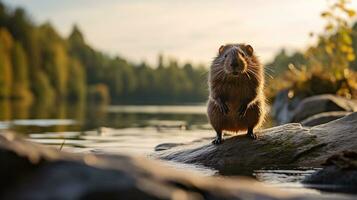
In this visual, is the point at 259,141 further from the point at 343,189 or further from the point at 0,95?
the point at 0,95

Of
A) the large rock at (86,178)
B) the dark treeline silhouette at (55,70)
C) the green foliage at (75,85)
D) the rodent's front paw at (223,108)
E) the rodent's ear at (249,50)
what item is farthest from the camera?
the green foliage at (75,85)

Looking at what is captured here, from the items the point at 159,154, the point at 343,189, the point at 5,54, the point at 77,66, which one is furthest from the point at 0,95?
the point at 343,189

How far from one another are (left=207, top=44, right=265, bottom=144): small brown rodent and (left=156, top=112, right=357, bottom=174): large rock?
229 mm

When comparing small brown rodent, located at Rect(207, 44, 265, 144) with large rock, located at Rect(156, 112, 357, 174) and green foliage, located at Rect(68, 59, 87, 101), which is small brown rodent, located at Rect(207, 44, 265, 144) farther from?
green foliage, located at Rect(68, 59, 87, 101)

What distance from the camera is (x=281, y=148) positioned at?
843 cm

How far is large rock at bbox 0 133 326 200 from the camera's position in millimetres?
3516

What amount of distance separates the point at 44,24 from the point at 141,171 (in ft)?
339

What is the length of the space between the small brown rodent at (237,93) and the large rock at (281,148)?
23 cm

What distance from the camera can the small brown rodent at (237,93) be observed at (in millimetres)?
8492

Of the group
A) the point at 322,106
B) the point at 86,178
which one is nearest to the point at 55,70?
the point at 322,106

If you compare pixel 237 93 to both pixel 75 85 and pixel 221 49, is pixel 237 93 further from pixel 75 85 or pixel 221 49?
pixel 75 85

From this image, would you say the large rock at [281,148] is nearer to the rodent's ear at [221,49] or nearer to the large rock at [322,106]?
the rodent's ear at [221,49]

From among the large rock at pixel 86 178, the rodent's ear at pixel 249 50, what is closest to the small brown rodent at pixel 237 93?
the rodent's ear at pixel 249 50

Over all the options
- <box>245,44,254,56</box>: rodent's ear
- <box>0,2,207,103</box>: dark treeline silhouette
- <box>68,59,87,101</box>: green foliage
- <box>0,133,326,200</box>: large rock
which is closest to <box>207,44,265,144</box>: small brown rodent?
<box>245,44,254,56</box>: rodent's ear
